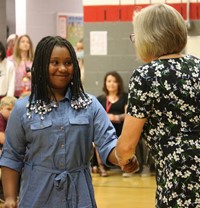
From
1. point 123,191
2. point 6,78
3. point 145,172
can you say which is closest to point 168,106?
point 123,191

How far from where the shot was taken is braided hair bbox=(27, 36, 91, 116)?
2457 millimetres

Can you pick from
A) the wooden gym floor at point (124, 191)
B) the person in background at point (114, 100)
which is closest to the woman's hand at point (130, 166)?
the wooden gym floor at point (124, 191)

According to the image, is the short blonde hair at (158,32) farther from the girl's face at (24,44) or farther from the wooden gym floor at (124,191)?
the girl's face at (24,44)

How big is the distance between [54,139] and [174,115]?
1.87 ft

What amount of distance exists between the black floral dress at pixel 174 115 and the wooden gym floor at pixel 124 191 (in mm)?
3299

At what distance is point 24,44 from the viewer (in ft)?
24.3

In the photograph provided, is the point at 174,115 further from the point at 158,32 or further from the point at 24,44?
the point at 24,44

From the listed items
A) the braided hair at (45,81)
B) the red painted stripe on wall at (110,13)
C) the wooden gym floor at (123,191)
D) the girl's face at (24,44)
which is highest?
the red painted stripe on wall at (110,13)

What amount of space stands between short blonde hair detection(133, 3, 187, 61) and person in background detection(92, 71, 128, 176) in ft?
15.7

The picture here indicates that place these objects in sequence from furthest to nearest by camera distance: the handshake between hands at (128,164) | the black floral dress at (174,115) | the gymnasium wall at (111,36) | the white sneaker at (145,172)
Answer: the gymnasium wall at (111,36) → the white sneaker at (145,172) → the handshake between hands at (128,164) → the black floral dress at (174,115)

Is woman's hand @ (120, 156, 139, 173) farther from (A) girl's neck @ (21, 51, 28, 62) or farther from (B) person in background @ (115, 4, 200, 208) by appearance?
(A) girl's neck @ (21, 51, 28, 62)

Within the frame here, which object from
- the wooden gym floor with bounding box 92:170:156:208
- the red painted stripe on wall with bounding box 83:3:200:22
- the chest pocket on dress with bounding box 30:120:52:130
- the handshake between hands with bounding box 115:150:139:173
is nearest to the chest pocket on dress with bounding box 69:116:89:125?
the chest pocket on dress with bounding box 30:120:52:130

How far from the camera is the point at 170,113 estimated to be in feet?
7.27

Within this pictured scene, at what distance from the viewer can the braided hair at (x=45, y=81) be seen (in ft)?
8.06
